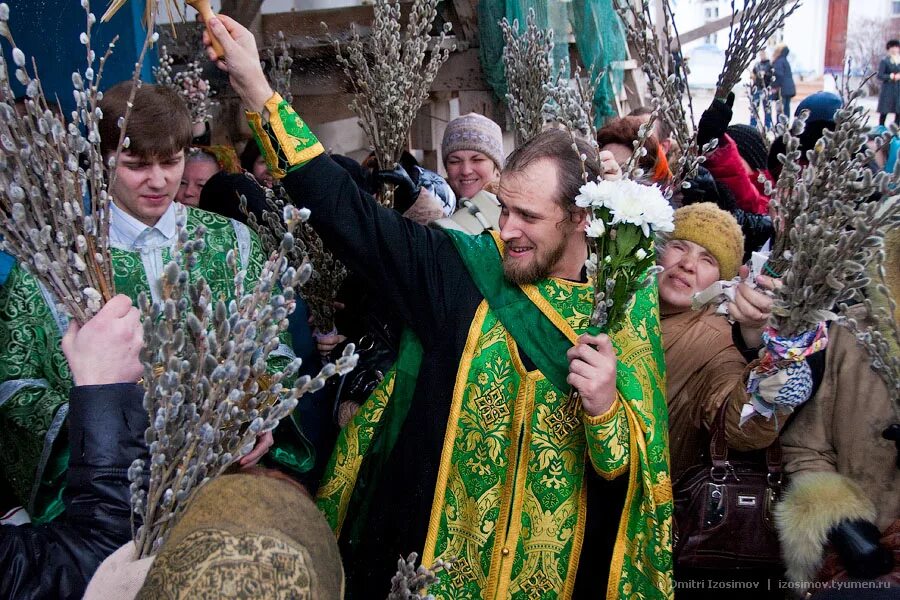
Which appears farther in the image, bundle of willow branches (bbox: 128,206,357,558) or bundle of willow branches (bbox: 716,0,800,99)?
bundle of willow branches (bbox: 716,0,800,99)

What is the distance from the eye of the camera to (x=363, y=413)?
7.99ft

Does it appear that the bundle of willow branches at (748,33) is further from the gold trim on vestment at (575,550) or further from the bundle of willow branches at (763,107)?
the gold trim on vestment at (575,550)

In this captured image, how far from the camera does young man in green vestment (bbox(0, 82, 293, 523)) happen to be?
2055 millimetres

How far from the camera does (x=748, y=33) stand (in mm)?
3182

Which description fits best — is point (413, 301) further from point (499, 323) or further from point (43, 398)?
point (43, 398)

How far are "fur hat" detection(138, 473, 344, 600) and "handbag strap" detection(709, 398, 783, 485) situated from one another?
156cm

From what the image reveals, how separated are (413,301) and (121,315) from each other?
897 mm

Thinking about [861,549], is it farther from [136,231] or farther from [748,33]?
[136,231]

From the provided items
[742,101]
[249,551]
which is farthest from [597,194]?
[742,101]

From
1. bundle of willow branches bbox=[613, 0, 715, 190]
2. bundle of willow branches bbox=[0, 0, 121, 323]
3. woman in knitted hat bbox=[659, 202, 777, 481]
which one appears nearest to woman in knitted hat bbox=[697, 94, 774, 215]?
bundle of willow branches bbox=[613, 0, 715, 190]

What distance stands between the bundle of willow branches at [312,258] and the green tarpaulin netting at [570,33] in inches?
90.1

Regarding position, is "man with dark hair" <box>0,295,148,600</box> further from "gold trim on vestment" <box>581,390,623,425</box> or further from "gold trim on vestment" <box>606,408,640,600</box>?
"gold trim on vestment" <box>606,408,640,600</box>

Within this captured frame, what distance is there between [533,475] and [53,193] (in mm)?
1388

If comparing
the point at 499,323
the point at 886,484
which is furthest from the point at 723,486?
the point at 499,323
